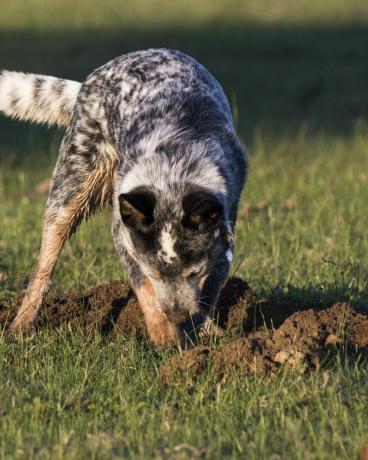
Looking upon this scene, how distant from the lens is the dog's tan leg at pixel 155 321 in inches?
247

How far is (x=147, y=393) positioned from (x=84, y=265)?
298cm

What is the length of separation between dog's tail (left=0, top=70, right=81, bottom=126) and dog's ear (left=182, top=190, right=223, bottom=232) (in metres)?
2.06

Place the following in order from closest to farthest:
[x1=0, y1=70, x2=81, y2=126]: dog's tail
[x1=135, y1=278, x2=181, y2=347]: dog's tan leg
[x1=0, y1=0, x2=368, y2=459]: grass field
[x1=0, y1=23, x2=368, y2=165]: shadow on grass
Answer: [x1=0, y1=0, x2=368, y2=459]: grass field, [x1=135, y1=278, x2=181, y2=347]: dog's tan leg, [x1=0, y1=70, x2=81, y2=126]: dog's tail, [x1=0, y1=23, x2=368, y2=165]: shadow on grass

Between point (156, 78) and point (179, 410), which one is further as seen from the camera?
point (156, 78)

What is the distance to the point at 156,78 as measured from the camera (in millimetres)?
6730

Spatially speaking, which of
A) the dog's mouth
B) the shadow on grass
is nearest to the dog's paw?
the dog's mouth

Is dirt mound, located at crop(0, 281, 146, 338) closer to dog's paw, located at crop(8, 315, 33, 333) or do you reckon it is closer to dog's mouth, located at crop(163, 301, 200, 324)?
dog's paw, located at crop(8, 315, 33, 333)

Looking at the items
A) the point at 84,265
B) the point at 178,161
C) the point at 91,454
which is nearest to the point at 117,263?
the point at 84,265

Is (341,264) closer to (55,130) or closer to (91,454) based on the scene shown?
(91,454)

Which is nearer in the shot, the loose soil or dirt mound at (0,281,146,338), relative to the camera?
the loose soil

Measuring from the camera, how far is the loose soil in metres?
5.41

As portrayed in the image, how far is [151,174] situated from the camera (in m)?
5.88

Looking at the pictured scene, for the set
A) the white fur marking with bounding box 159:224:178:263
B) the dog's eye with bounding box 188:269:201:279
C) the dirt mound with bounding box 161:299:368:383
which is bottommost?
the dirt mound with bounding box 161:299:368:383

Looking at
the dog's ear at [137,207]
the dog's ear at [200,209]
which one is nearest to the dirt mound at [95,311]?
the dog's ear at [137,207]
